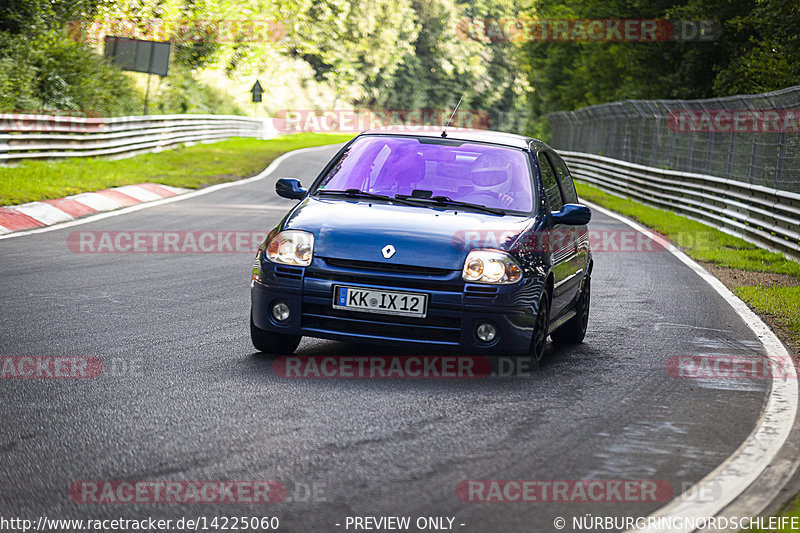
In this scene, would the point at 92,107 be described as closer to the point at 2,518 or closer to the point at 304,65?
the point at 2,518

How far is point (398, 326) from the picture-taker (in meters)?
6.71

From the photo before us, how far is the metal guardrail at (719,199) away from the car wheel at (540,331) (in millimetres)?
8618

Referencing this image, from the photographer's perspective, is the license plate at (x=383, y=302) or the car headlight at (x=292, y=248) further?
the car headlight at (x=292, y=248)

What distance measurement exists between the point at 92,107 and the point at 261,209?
12.1 m

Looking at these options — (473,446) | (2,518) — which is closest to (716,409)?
(473,446)

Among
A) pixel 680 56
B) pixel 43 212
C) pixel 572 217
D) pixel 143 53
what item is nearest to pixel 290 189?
pixel 572 217

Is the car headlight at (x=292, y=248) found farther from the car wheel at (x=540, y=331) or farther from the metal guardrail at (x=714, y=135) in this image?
the metal guardrail at (x=714, y=135)

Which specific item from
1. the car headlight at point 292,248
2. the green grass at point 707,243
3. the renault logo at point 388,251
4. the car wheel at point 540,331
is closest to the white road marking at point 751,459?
the car wheel at point 540,331

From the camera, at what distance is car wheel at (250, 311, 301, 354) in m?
7.18

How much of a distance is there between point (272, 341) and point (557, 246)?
2013 millimetres

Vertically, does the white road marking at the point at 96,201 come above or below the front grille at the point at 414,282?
below

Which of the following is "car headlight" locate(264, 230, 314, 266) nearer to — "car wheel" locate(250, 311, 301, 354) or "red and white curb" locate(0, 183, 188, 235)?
"car wheel" locate(250, 311, 301, 354)

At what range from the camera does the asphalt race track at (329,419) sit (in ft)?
14.4

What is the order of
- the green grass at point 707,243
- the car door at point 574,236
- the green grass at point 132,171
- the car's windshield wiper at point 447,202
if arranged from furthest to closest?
the green grass at point 132,171
the green grass at point 707,243
the car door at point 574,236
the car's windshield wiper at point 447,202
